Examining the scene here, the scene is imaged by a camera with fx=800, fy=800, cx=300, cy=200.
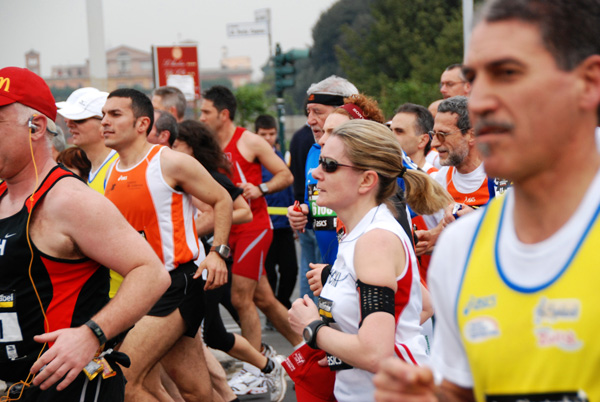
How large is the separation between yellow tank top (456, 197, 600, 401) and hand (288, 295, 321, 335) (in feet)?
5.17

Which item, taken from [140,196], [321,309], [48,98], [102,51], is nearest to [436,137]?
[140,196]

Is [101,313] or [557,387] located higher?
[557,387]

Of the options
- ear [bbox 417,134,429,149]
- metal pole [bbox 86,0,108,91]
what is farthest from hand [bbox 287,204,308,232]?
metal pole [bbox 86,0,108,91]

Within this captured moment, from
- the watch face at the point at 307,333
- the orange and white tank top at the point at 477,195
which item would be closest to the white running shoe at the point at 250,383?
the orange and white tank top at the point at 477,195

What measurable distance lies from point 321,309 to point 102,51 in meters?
9.32

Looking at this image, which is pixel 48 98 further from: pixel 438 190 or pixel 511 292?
pixel 511 292

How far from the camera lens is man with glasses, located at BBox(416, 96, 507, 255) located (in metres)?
5.25

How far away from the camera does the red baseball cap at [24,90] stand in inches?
130

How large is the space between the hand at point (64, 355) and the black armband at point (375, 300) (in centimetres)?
105

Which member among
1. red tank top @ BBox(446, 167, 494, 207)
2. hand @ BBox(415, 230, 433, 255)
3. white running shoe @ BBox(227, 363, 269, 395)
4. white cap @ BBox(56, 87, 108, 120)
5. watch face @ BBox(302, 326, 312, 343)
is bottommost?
white running shoe @ BBox(227, 363, 269, 395)

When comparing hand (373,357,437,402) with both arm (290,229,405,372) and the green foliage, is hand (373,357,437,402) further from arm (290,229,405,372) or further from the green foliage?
the green foliage

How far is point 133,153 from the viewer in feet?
17.9

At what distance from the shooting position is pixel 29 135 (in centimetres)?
335

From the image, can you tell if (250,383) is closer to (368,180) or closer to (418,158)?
(418,158)
